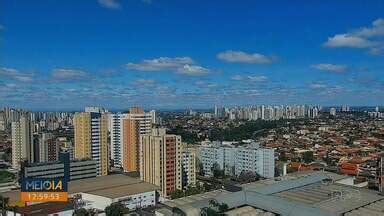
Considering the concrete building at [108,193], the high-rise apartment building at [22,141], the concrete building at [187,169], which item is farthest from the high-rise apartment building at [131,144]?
the high-rise apartment building at [22,141]

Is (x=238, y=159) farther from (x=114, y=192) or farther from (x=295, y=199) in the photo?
(x=295, y=199)

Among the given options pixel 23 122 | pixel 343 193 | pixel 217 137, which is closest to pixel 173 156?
pixel 343 193

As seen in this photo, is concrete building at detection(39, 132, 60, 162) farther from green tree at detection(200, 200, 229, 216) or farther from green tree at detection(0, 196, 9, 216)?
green tree at detection(200, 200, 229, 216)

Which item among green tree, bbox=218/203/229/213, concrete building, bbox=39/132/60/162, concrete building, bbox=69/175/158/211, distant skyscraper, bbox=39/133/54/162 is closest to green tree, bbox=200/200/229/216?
green tree, bbox=218/203/229/213

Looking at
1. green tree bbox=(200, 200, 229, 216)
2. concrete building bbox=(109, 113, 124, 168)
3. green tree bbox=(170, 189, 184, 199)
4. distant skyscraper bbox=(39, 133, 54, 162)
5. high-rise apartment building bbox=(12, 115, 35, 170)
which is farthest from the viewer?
distant skyscraper bbox=(39, 133, 54, 162)

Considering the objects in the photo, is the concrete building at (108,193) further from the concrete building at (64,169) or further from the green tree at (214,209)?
the green tree at (214,209)

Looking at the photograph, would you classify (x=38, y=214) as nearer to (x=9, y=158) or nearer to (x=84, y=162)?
(x=84, y=162)
